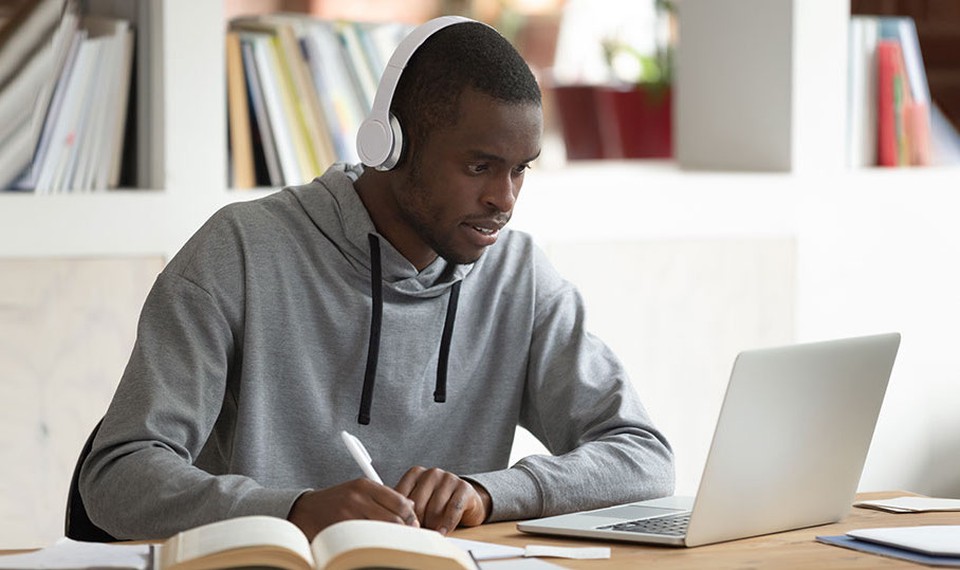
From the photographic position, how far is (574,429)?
6.24 ft

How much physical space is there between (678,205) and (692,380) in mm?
366

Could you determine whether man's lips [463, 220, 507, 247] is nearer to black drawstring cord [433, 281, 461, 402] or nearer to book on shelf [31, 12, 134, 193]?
black drawstring cord [433, 281, 461, 402]

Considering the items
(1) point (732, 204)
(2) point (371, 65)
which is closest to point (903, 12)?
(1) point (732, 204)

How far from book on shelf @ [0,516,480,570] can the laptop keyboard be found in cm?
31

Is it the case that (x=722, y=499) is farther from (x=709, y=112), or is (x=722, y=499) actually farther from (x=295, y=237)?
(x=709, y=112)

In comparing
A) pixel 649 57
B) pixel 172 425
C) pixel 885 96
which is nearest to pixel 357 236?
pixel 172 425

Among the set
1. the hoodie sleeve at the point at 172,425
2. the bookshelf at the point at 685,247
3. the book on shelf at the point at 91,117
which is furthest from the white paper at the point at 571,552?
the book on shelf at the point at 91,117

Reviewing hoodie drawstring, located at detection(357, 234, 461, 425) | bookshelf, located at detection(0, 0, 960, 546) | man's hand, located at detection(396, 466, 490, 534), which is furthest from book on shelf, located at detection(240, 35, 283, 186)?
man's hand, located at detection(396, 466, 490, 534)

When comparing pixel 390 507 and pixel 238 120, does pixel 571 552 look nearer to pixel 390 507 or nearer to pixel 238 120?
pixel 390 507

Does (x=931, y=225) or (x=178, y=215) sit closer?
(x=178, y=215)

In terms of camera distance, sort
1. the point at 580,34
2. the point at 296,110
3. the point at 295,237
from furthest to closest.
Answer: the point at 580,34 → the point at 296,110 → the point at 295,237

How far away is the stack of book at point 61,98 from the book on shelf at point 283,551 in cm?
126

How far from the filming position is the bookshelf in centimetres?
247

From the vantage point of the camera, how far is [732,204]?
3.02 meters
